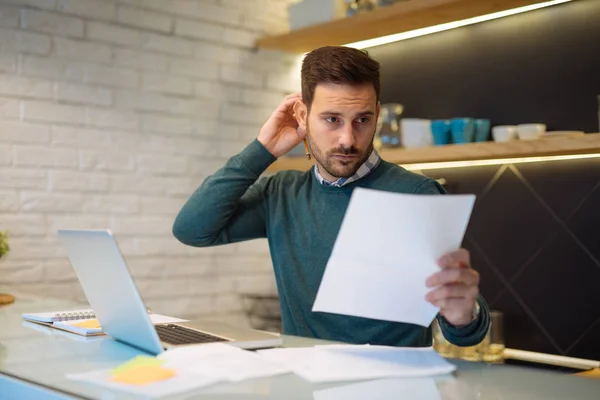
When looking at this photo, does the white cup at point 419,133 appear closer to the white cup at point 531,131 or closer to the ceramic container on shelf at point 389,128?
the ceramic container on shelf at point 389,128

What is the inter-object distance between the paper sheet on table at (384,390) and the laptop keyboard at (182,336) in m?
0.39

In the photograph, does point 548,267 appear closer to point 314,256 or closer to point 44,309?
point 314,256

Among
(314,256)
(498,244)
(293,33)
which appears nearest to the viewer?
(314,256)

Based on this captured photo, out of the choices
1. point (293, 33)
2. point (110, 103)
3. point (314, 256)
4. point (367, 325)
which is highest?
point (293, 33)

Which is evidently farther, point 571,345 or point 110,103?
point 110,103

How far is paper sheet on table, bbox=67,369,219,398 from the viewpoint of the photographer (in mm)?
915

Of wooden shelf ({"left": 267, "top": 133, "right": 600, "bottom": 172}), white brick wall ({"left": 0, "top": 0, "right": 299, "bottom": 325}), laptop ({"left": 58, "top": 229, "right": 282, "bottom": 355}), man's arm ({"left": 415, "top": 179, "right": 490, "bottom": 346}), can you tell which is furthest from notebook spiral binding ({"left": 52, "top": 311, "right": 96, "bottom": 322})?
wooden shelf ({"left": 267, "top": 133, "right": 600, "bottom": 172})

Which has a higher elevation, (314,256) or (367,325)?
(314,256)

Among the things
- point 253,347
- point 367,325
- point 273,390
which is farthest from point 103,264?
point 367,325

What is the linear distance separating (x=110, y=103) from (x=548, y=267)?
1.85 metres

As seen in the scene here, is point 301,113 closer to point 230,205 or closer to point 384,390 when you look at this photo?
point 230,205

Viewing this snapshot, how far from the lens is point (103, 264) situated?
1.27 metres

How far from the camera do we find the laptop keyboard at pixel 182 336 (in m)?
1.29

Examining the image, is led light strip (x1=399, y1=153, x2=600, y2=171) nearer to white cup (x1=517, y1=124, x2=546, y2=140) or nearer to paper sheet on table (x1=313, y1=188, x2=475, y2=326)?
white cup (x1=517, y1=124, x2=546, y2=140)
